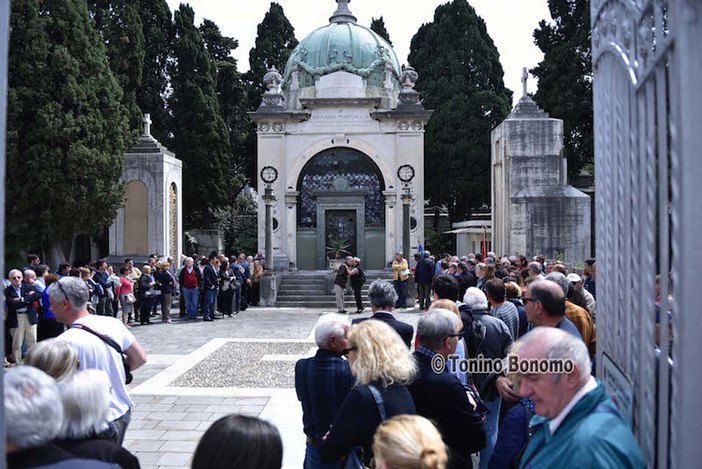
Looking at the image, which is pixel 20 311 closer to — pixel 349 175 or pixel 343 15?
pixel 349 175

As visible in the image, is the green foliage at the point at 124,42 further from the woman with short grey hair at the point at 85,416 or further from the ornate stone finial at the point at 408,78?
the woman with short grey hair at the point at 85,416

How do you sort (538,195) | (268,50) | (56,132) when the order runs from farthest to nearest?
(268,50), (56,132), (538,195)

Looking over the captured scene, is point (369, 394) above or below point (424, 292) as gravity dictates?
above

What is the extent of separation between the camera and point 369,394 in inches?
131

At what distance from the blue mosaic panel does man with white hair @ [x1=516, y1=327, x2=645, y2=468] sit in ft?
73.5

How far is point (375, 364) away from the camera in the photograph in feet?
11.2

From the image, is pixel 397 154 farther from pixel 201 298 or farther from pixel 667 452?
pixel 667 452

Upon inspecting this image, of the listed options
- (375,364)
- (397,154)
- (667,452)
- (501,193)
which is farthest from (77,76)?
(667,452)

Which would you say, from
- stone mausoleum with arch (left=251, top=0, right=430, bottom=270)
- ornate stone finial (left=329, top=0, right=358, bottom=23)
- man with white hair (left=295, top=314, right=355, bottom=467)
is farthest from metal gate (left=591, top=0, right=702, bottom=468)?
ornate stone finial (left=329, top=0, right=358, bottom=23)

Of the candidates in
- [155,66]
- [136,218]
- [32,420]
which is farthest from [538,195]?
[155,66]

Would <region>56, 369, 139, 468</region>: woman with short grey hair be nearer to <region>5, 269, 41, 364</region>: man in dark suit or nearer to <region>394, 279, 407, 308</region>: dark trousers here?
<region>5, 269, 41, 364</region>: man in dark suit

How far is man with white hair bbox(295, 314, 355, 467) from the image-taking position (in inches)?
162

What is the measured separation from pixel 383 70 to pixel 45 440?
26.2 m

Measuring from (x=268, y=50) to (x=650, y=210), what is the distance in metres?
37.2
